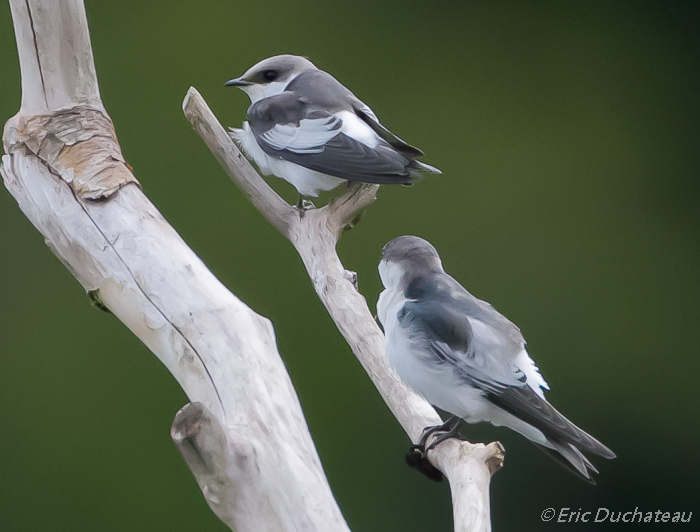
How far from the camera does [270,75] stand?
4.76 ft

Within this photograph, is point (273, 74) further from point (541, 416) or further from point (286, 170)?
point (541, 416)

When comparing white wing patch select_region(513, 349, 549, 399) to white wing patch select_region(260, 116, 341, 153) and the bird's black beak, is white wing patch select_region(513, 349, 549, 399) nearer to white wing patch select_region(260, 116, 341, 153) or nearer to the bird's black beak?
white wing patch select_region(260, 116, 341, 153)

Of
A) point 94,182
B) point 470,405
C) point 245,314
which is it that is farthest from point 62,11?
point 470,405

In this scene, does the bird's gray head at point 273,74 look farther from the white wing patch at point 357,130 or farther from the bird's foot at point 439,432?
the bird's foot at point 439,432

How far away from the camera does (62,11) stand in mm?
1091

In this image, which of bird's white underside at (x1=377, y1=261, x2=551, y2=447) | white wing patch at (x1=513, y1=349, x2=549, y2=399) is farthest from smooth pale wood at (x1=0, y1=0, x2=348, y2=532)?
white wing patch at (x1=513, y1=349, x2=549, y2=399)

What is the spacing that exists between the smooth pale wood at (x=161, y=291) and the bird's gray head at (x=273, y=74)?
1.18 ft

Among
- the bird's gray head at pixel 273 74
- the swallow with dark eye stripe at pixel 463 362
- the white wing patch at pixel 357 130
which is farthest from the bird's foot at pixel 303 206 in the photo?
the swallow with dark eye stripe at pixel 463 362

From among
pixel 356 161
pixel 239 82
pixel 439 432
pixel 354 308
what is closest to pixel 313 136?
pixel 356 161

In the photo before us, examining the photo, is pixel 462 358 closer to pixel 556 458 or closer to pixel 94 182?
pixel 556 458

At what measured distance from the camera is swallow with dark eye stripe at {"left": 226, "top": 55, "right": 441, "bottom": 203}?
125 centimetres

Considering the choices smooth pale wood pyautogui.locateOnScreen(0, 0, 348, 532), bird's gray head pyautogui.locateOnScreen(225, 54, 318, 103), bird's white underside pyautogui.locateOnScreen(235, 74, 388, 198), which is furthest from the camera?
bird's gray head pyautogui.locateOnScreen(225, 54, 318, 103)

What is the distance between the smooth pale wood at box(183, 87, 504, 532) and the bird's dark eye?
0.16 metres

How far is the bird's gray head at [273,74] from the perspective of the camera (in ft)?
4.73
